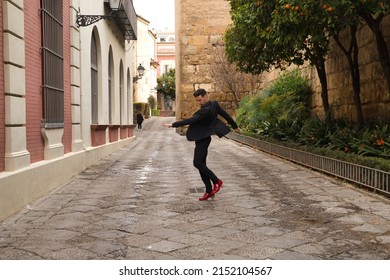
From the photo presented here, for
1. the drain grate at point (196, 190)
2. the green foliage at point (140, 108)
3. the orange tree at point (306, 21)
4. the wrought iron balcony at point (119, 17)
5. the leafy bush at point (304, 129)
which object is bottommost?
the drain grate at point (196, 190)

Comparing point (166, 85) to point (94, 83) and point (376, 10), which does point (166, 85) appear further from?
point (376, 10)

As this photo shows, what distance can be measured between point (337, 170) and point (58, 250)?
516cm

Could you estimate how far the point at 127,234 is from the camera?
4.55 m

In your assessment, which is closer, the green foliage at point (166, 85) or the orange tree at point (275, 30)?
the orange tree at point (275, 30)

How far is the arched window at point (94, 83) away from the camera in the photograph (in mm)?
11828

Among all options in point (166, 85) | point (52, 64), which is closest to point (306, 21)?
point (52, 64)

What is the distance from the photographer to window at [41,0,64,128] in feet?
23.7

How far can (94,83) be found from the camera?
1210 centimetres

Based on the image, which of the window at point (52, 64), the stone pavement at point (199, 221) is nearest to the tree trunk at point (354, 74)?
the stone pavement at point (199, 221)

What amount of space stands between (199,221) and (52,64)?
4029 millimetres

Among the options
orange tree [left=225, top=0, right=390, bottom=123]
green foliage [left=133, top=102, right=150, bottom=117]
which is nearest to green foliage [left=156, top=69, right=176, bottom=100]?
green foliage [left=133, top=102, right=150, bottom=117]

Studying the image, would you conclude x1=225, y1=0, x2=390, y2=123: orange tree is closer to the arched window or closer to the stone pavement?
the stone pavement

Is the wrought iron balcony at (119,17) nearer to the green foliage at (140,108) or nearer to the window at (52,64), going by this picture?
the window at (52,64)

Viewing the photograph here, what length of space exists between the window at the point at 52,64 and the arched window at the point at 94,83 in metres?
3.49
